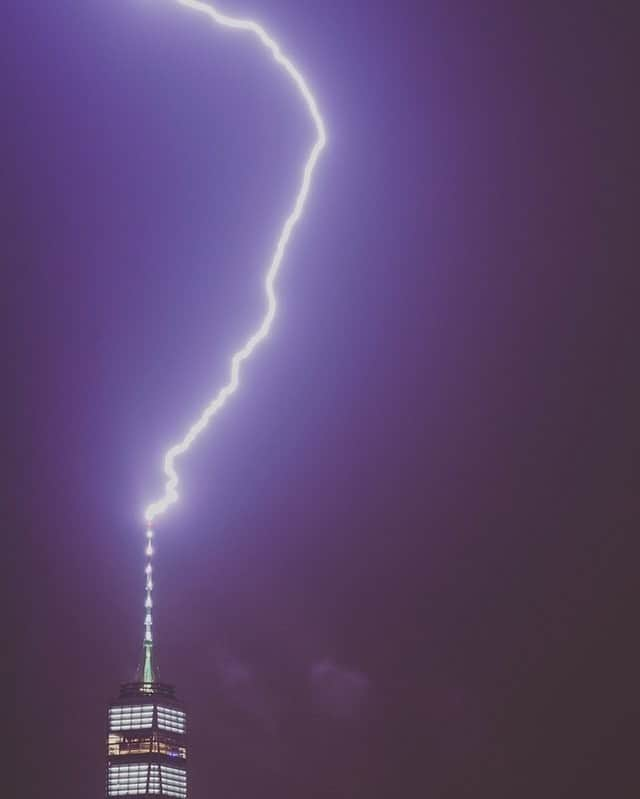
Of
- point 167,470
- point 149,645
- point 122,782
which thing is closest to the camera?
point 167,470

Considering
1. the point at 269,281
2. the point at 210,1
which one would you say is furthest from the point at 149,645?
the point at 269,281

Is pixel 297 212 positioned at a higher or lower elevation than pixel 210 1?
lower

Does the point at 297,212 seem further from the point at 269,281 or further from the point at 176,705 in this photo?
the point at 176,705

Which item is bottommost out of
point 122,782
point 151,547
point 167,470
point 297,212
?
point 167,470

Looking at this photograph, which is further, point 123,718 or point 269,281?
point 123,718
